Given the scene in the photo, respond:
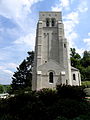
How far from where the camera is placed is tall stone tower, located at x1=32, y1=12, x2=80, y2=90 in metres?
25.4

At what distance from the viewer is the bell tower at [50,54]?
83.5 feet

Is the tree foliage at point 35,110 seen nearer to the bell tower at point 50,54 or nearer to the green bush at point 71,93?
the green bush at point 71,93

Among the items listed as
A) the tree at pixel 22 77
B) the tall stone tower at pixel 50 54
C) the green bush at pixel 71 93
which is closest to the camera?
the green bush at pixel 71 93

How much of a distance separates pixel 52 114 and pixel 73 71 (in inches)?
1007

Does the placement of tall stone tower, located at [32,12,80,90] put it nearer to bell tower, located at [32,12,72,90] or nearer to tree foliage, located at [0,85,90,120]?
bell tower, located at [32,12,72,90]

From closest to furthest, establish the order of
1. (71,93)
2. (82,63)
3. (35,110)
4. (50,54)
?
(35,110)
(71,93)
(50,54)
(82,63)

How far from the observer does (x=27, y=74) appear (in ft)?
154

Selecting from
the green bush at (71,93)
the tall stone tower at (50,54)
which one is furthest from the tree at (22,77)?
the green bush at (71,93)

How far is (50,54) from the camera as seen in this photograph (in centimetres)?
3067

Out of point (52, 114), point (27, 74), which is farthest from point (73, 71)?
point (52, 114)

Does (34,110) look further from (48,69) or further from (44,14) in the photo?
(44,14)

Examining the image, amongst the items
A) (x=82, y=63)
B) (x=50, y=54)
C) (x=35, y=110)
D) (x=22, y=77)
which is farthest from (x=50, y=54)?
(x=82, y=63)

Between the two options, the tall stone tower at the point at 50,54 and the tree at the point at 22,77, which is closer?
the tall stone tower at the point at 50,54

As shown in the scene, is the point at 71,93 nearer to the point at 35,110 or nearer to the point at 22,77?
the point at 35,110
